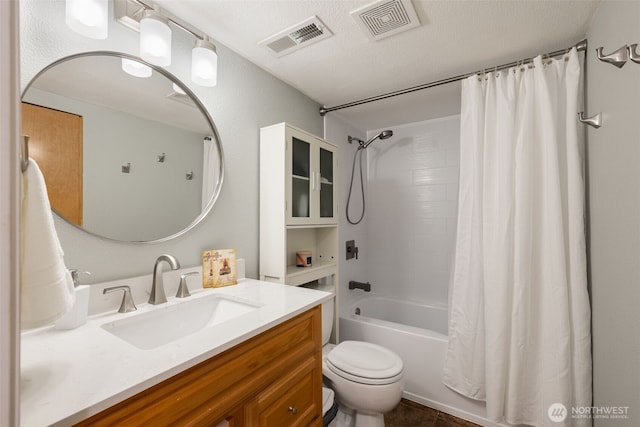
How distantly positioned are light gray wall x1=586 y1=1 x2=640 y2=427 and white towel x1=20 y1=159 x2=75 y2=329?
158 centimetres

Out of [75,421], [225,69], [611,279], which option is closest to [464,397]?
[611,279]

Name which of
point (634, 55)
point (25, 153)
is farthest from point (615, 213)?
point (25, 153)

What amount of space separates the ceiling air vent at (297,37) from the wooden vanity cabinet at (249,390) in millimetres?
1332

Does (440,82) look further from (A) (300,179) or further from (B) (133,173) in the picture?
(B) (133,173)

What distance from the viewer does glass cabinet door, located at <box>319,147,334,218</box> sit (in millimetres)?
1945

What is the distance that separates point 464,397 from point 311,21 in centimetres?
226

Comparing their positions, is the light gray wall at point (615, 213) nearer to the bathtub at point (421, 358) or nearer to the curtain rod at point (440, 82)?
the curtain rod at point (440, 82)

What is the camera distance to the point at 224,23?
1352mm

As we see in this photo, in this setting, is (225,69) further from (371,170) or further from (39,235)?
(371,170)

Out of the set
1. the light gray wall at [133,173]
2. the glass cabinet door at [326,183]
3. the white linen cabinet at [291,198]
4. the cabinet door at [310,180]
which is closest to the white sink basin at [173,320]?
the light gray wall at [133,173]

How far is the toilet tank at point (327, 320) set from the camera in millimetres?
1741

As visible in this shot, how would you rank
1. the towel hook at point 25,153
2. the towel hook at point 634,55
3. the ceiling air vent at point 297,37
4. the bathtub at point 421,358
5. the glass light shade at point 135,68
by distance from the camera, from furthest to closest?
1. the bathtub at point 421,358
2. the ceiling air vent at point 297,37
3. the glass light shade at point 135,68
4. the towel hook at point 634,55
5. the towel hook at point 25,153

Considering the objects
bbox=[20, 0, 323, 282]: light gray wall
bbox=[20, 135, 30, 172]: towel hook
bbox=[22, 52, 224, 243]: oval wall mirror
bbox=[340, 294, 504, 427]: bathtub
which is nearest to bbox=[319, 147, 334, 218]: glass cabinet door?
bbox=[20, 0, 323, 282]: light gray wall

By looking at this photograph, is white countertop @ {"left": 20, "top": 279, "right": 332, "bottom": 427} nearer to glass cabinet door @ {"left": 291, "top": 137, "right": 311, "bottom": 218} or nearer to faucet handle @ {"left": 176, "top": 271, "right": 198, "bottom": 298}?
faucet handle @ {"left": 176, "top": 271, "right": 198, "bottom": 298}
